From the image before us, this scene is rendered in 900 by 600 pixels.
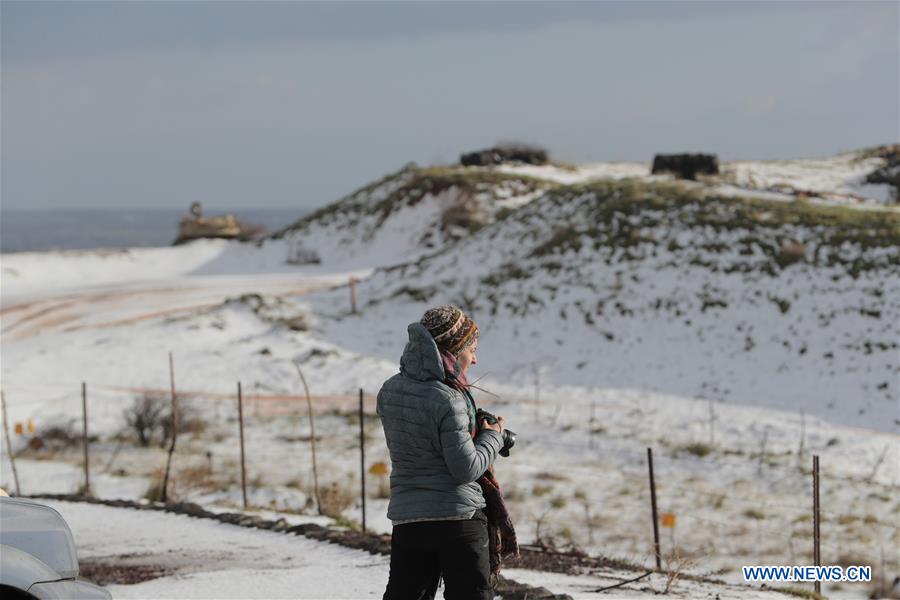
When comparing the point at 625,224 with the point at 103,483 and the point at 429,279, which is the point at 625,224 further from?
the point at 103,483

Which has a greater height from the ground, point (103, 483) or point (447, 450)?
point (447, 450)

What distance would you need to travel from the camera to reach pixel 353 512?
43.3 feet

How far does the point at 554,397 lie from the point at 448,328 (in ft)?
51.8

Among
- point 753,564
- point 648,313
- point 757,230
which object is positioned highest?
point 757,230

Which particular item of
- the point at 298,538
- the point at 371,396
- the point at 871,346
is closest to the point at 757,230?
the point at 871,346

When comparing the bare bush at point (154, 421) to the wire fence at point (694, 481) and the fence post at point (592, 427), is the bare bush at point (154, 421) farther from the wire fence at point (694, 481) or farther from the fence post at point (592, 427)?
the fence post at point (592, 427)

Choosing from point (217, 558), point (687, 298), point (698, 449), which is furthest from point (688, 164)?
point (217, 558)

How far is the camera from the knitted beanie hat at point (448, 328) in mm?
5094

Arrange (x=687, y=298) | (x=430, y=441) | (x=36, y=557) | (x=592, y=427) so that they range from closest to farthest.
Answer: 1. (x=36, y=557)
2. (x=430, y=441)
3. (x=592, y=427)
4. (x=687, y=298)

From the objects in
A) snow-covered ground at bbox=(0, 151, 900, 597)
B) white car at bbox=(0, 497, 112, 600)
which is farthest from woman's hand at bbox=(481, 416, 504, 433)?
snow-covered ground at bbox=(0, 151, 900, 597)


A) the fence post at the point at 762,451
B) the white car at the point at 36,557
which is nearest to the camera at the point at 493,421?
the white car at the point at 36,557

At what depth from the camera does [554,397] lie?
20656 mm

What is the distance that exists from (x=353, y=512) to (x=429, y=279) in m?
16.1

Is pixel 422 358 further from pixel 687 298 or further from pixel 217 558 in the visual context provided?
pixel 687 298
